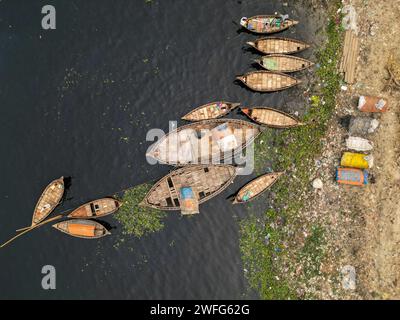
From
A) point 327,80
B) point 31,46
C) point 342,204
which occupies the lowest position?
point 342,204

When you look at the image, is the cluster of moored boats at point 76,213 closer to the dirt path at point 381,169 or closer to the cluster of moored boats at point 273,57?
the cluster of moored boats at point 273,57

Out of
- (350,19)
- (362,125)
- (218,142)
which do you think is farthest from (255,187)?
(350,19)

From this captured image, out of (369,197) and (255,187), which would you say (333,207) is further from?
(255,187)

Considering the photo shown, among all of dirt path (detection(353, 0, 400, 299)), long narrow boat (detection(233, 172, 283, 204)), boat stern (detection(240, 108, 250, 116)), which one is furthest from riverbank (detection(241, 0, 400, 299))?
boat stern (detection(240, 108, 250, 116))

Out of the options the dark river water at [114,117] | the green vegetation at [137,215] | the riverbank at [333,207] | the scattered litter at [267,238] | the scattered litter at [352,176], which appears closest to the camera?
the scattered litter at [352,176]

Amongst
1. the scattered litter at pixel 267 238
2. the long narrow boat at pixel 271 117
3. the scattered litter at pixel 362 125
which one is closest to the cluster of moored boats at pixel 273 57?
the long narrow boat at pixel 271 117

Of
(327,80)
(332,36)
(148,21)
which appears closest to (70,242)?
(148,21)

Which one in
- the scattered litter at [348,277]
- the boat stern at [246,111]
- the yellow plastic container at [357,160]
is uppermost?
the boat stern at [246,111]

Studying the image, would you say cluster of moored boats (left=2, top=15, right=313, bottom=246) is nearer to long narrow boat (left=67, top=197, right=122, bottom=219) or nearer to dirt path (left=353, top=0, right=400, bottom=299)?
long narrow boat (left=67, top=197, right=122, bottom=219)
